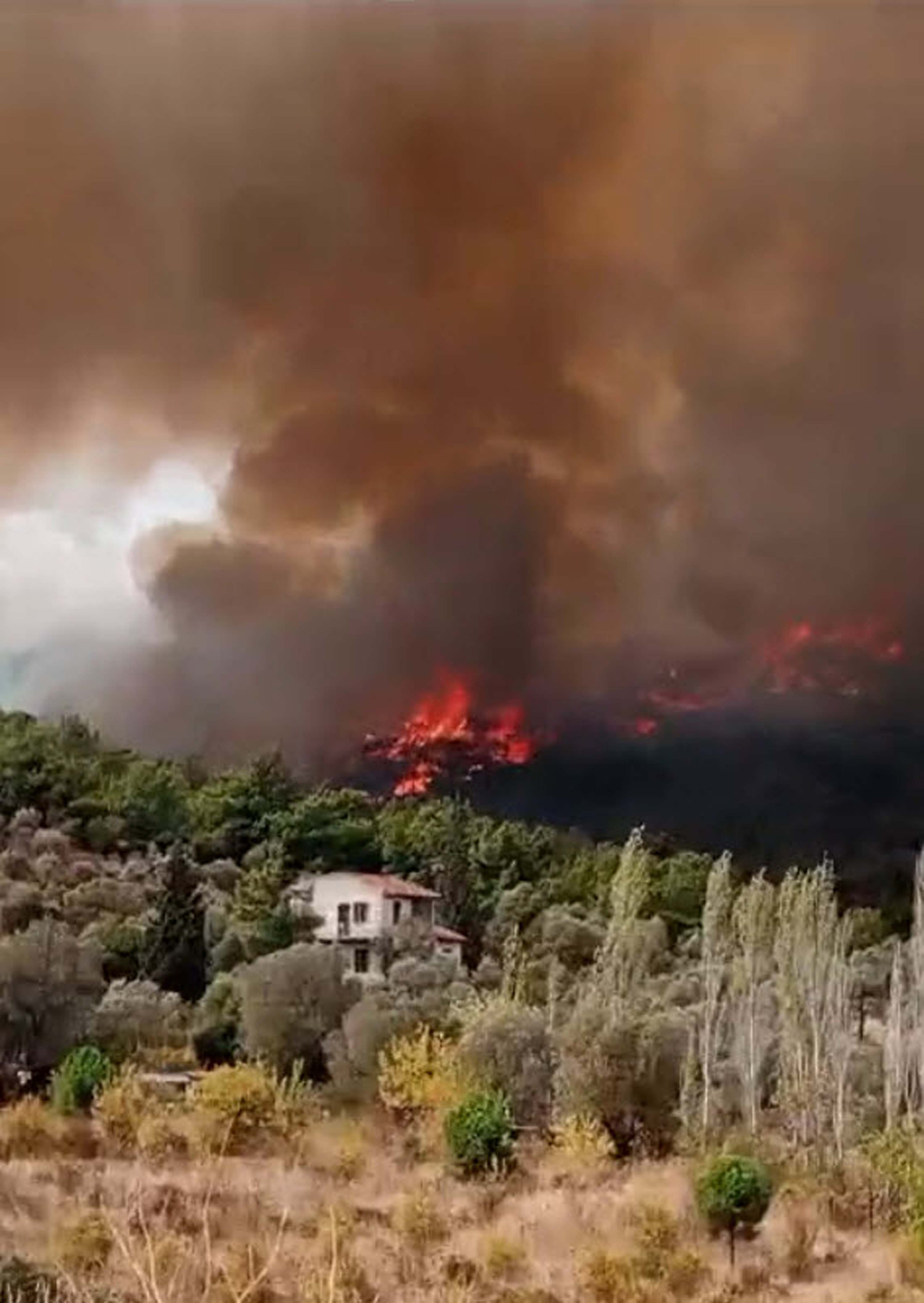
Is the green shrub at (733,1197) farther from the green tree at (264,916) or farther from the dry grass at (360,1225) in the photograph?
the green tree at (264,916)

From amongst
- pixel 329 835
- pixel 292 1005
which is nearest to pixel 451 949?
pixel 329 835

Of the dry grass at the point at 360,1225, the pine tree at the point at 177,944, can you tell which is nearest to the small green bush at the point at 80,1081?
the dry grass at the point at 360,1225

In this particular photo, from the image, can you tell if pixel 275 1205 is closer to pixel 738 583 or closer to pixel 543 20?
pixel 543 20

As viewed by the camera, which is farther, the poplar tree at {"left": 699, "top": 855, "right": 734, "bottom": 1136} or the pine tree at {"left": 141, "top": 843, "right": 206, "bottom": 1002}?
the pine tree at {"left": 141, "top": 843, "right": 206, "bottom": 1002}

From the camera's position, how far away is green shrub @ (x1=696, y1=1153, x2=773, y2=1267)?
25.7 ft

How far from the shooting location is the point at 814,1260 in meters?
7.46

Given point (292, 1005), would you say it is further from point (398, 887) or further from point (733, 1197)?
point (733, 1197)

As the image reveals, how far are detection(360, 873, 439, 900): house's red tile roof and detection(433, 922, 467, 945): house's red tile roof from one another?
0.40 m

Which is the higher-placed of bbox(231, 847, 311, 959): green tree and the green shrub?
bbox(231, 847, 311, 959): green tree

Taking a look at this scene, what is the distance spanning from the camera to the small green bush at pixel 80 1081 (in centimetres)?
1002

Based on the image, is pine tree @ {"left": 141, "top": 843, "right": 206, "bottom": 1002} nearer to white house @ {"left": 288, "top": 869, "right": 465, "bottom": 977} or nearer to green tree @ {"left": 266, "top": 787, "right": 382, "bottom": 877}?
white house @ {"left": 288, "top": 869, "right": 465, "bottom": 977}

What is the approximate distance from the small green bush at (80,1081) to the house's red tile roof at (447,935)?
208 inches

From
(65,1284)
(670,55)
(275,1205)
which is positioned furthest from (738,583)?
(65,1284)

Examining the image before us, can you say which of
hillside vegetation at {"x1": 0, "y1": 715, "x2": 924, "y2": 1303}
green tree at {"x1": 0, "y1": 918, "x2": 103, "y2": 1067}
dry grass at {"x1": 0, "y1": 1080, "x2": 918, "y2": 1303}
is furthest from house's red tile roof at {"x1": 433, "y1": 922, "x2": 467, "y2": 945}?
dry grass at {"x1": 0, "y1": 1080, "x2": 918, "y2": 1303}
